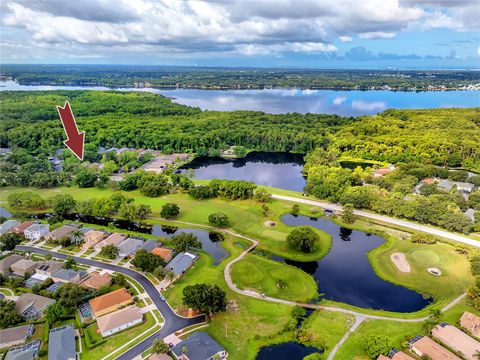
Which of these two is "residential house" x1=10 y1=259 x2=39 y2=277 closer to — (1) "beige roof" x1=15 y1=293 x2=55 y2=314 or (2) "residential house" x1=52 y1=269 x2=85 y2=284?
(2) "residential house" x1=52 y1=269 x2=85 y2=284

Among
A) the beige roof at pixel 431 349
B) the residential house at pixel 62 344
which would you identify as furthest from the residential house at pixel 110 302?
the beige roof at pixel 431 349

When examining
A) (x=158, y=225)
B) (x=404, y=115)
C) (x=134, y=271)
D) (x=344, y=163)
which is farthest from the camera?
(x=404, y=115)

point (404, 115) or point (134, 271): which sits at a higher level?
point (404, 115)

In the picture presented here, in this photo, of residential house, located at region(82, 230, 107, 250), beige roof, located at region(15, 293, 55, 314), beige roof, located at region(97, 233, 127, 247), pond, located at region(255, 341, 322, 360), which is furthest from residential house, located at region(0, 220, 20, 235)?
pond, located at region(255, 341, 322, 360)

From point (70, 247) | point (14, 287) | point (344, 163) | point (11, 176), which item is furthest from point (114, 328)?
point (344, 163)

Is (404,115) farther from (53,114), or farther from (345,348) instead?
(53,114)

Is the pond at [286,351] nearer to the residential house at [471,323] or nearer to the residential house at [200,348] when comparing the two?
the residential house at [200,348]

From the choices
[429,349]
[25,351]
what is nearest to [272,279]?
[429,349]
